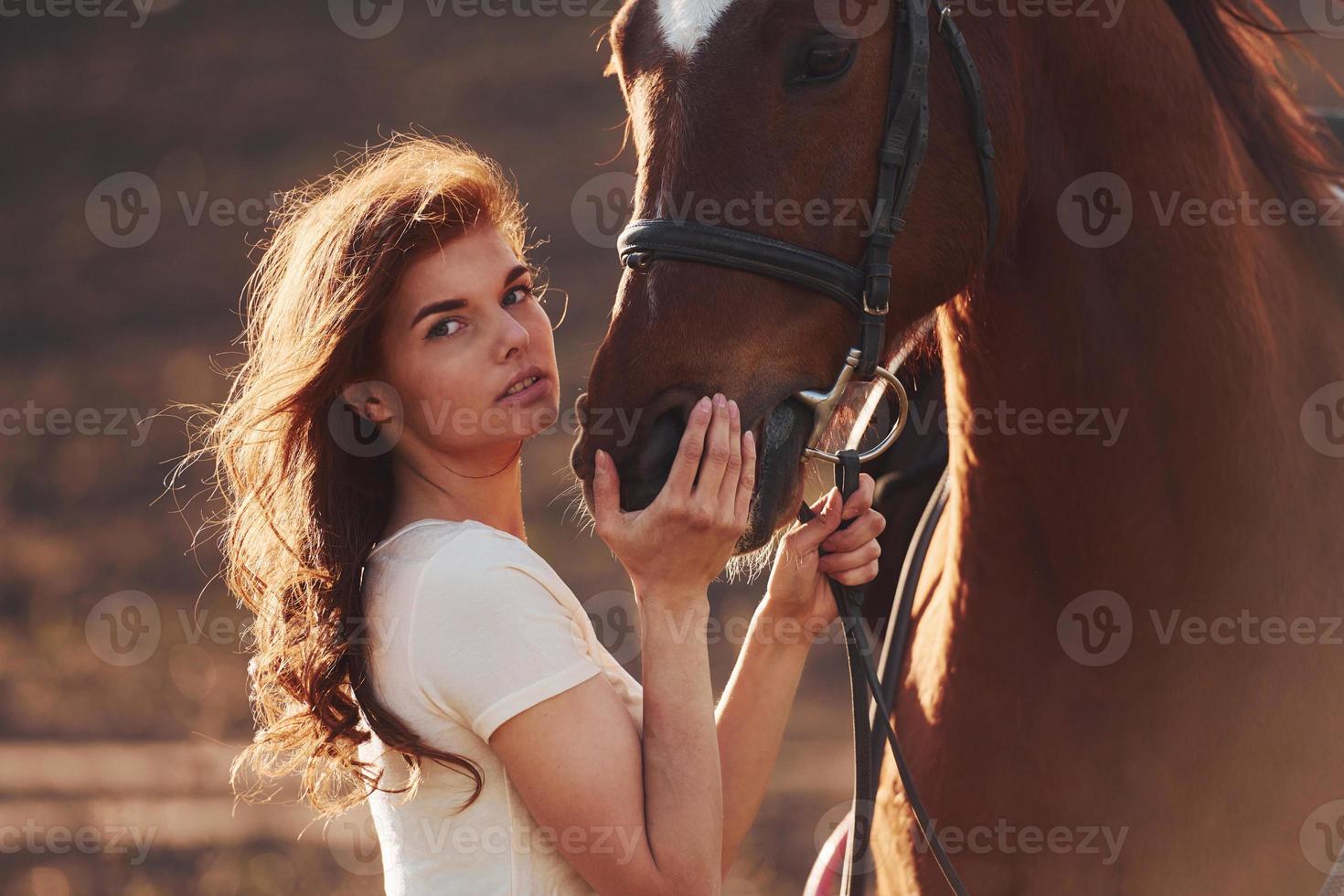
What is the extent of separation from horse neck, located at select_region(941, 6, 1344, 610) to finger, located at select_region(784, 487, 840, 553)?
8.9 inches

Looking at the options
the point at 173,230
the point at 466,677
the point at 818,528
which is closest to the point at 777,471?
the point at 818,528

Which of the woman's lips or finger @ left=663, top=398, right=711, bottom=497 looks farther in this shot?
the woman's lips

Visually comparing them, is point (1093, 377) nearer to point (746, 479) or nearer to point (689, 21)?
point (746, 479)

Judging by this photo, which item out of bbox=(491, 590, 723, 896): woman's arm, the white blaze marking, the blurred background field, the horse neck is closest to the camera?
bbox=(491, 590, 723, 896): woman's arm

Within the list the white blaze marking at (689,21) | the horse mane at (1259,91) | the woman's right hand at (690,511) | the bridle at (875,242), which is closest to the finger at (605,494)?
the woman's right hand at (690,511)

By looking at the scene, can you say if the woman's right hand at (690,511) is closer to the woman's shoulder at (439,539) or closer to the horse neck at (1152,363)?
the woman's shoulder at (439,539)

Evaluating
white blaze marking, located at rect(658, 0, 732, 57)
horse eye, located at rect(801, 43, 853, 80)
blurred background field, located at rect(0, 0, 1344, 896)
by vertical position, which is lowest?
blurred background field, located at rect(0, 0, 1344, 896)

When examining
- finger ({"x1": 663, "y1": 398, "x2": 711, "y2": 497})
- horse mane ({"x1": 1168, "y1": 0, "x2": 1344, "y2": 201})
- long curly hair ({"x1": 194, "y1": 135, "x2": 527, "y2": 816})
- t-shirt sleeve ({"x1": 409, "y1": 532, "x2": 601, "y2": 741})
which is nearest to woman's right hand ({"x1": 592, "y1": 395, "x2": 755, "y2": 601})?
finger ({"x1": 663, "y1": 398, "x2": 711, "y2": 497})

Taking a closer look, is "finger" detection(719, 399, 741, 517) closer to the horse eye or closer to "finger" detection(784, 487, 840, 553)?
"finger" detection(784, 487, 840, 553)

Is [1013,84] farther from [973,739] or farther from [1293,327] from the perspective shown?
[973,739]

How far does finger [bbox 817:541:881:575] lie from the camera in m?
1.56

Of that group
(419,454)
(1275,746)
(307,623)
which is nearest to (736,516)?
(419,454)

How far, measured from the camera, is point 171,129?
8031 mm

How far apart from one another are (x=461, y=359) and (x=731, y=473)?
0.37m
